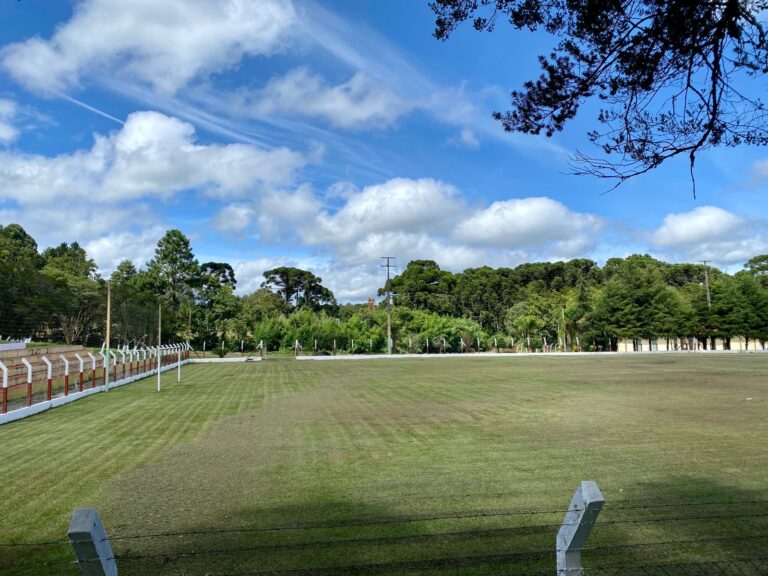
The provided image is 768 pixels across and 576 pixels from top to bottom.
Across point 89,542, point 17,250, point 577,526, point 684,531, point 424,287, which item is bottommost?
point 684,531

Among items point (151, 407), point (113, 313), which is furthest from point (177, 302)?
point (151, 407)

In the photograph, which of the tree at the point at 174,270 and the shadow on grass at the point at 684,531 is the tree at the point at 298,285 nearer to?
the tree at the point at 174,270

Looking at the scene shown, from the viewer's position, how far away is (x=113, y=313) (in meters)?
35.4

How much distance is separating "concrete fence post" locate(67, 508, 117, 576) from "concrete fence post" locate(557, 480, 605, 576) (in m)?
2.07

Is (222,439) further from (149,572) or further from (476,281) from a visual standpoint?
(476,281)

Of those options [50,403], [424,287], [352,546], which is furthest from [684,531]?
[424,287]

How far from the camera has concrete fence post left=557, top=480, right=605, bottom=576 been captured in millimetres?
2531

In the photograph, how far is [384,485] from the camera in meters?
6.29

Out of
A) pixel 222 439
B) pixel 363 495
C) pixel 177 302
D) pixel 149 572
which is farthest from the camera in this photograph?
pixel 177 302

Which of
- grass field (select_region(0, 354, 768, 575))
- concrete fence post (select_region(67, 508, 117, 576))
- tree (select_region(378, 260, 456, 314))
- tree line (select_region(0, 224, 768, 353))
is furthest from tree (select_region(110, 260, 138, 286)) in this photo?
concrete fence post (select_region(67, 508, 117, 576))

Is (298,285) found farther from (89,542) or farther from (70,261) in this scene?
(89,542)

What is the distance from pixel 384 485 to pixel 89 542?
4413 millimetres

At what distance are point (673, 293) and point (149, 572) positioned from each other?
70.6 metres

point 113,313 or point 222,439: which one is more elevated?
point 113,313
